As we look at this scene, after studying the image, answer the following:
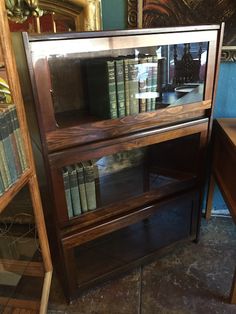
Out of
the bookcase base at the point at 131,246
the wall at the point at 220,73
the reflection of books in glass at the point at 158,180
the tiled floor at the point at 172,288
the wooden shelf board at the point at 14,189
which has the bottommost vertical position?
the tiled floor at the point at 172,288

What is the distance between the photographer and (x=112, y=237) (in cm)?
145

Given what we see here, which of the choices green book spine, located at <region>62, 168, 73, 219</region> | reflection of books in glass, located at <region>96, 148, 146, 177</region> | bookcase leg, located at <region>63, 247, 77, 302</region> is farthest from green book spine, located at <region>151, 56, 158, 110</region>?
bookcase leg, located at <region>63, 247, 77, 302</region>

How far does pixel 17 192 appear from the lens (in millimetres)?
943

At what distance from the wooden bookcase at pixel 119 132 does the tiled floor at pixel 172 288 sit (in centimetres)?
8

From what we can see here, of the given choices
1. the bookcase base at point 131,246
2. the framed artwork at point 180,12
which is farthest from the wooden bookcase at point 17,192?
the framed artwork at point 180,12

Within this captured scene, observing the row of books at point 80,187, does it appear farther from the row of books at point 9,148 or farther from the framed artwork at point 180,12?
the framed artwork at point 180,12

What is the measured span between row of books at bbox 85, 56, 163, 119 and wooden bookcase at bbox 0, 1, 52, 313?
289mm

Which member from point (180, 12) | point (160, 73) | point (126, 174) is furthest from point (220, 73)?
point (126, 174)

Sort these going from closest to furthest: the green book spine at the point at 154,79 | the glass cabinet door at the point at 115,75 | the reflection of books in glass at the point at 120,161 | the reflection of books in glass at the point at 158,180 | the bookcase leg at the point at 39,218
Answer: the glass cabinet door at the point at 115,75
the bookcase leg at the point at 39,218
the green book spine at the point at 154,79
the reflection of books in glass at the point at 120,161
the reflection of books in glass at the point at 158,180

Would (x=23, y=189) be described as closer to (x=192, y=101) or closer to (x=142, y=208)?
(x=142, y=208)

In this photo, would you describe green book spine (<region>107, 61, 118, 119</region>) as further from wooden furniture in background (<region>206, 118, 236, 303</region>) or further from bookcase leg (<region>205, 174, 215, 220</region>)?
bookcase leg (<region>205, 174, 215, 220</region>)

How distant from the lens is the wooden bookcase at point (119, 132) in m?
0.97

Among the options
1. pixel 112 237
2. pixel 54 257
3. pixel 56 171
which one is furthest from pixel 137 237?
pixel 56 171

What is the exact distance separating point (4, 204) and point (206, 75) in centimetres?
97
